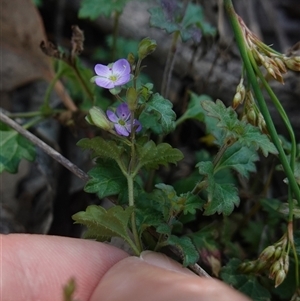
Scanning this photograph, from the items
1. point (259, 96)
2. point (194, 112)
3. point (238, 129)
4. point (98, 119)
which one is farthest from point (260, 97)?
point (194, 112)

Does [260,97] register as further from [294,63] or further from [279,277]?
[279,277]

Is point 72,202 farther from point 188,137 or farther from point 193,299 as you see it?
point 193,299

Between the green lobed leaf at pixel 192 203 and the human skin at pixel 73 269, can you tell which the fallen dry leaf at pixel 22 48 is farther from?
the green lobed leaf at pixel 192 203

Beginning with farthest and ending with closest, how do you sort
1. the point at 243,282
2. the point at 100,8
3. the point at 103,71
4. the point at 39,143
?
1. the point at 100,8
2. the point at 39,143
3. the point at 243,282
4. the point at 103,71

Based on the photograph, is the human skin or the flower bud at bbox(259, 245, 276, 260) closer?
the human skin

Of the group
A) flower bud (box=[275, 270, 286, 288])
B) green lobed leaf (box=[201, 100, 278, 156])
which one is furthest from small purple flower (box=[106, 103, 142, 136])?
flower bud (box=[275, 270, 286, 288])

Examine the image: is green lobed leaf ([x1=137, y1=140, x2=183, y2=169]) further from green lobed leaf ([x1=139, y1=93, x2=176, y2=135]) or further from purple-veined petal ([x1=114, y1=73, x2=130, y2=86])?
purple-veined petal ([x1=114, y1=73, x2=130, y2=86])

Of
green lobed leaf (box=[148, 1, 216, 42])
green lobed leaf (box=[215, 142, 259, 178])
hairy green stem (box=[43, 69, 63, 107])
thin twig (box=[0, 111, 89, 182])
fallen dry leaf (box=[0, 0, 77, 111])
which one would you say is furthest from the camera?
fallen dry leaf (box=[0, 0, 77, 111])
